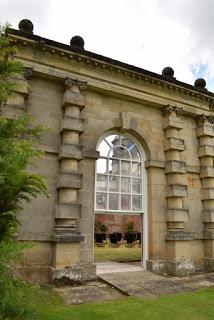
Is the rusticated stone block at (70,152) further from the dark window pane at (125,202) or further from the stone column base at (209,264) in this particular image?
the stone column base at (209,264)

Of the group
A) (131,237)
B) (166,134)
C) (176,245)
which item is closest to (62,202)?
(176,245)

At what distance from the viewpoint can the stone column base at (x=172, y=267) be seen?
31.0 feet

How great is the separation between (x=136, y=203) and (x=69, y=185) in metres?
2.95

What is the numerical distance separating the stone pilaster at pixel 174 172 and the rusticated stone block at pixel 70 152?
3428 millimetres

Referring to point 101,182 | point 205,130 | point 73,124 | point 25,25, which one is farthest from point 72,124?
point 205,130

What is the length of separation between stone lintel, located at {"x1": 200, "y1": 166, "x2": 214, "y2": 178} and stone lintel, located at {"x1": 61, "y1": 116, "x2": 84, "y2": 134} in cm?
509

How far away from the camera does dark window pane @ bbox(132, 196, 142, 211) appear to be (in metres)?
10.2

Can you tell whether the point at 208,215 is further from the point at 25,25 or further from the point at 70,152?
the point at 25,25

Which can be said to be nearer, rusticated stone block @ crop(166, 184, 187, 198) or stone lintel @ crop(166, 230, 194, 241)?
stone lintel @ crop(166, 230, 194, 241)

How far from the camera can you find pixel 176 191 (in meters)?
10.1

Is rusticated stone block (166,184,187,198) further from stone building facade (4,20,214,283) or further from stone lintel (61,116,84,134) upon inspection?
stone lintel (61,116,84,134)

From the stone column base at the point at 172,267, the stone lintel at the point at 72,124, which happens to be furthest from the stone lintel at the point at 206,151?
the stone lintel at the point at 72,124

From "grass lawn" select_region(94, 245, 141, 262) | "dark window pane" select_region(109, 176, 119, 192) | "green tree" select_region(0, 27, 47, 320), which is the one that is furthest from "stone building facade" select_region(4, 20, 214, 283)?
"green tree" select_region(0, 27, 47, 320)

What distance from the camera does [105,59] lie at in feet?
32.0
